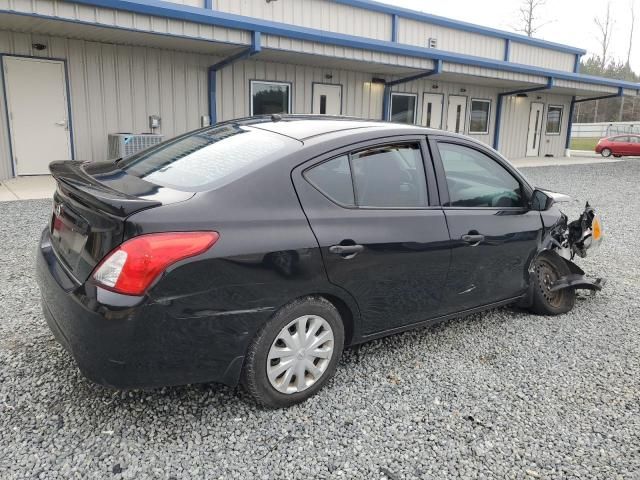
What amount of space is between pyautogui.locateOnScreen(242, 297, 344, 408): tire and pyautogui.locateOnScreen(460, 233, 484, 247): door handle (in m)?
1.05

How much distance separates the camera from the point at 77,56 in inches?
390

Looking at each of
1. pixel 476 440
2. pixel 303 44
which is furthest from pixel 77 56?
pixel 476 440

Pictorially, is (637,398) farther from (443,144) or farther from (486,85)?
(486,85)

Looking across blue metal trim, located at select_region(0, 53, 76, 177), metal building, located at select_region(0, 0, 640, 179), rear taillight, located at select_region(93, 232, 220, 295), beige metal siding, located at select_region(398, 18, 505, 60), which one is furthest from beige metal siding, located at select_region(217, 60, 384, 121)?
rear taillight, located at select_region(93, 232, 220, 295)

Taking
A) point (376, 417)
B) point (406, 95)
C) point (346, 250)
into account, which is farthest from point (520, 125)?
point (376, 417)

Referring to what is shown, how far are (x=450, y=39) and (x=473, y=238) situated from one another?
1716 centimetres

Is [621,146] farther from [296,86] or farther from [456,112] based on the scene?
[296,86]

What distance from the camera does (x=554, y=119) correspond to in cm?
2212

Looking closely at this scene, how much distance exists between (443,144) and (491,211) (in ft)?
1.97

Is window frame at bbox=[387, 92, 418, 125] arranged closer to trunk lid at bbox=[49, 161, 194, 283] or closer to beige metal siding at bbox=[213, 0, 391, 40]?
beige metal siding at bbox=[213, 0, 391, 40]

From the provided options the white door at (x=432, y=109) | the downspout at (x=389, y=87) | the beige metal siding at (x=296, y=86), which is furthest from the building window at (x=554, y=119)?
the beige metal siding at (x=296, y=86)

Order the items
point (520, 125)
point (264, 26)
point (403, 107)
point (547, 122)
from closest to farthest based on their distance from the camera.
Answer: point (264, 26)
point (403, 107)
point (520, 125)
point (547, 122)

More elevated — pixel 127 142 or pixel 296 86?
pixel 296 86

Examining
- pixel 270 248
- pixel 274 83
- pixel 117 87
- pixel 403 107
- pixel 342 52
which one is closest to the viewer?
pixel 270 248
